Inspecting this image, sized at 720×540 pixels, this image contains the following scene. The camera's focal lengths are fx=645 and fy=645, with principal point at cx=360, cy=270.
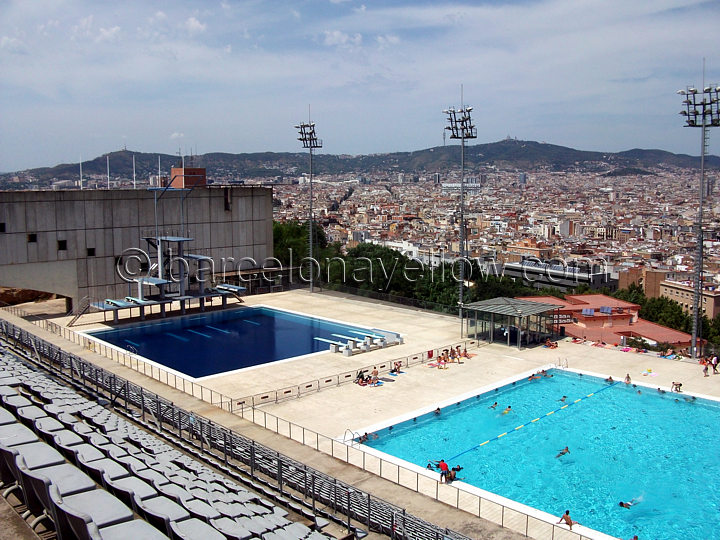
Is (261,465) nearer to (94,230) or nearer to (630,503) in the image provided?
(630,503)

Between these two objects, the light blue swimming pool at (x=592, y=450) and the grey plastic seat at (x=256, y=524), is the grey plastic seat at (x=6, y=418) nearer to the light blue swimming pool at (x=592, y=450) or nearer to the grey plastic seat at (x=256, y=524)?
the grey plastic seat at (x=256, y=524)

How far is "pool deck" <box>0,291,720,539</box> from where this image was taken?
14234 millimetres

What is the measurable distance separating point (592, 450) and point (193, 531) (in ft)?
44.0

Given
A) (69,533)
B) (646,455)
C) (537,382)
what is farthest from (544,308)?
(69,533)

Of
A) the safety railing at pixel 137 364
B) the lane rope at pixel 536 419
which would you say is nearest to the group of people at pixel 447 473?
the lane rope at pixel 536 419

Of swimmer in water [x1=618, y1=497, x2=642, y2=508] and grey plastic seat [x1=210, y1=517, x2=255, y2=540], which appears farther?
swimmer in water [x1=618, y1=497, x2=642, y2=508]

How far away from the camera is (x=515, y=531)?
478 inches

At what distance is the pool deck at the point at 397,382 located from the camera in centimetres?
1423

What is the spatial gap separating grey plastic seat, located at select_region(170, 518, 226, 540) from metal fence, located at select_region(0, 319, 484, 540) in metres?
3.19

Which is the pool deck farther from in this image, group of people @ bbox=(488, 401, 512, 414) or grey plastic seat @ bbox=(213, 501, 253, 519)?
grey plastic seat @ bbox=(213, 501, 253, 519)

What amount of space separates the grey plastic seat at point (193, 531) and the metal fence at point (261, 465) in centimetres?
319

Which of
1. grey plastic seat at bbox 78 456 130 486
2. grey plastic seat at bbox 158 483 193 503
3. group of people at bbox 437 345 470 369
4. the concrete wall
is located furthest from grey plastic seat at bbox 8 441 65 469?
the concrete wall

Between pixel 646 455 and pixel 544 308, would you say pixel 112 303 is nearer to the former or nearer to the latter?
pixel 544 308

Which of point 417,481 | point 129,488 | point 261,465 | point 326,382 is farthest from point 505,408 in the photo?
point 129,488
